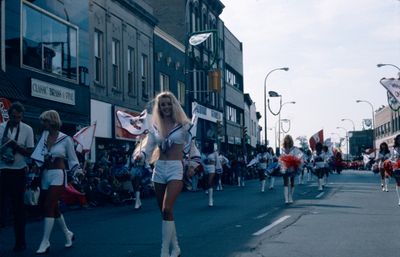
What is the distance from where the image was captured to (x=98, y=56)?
27422 mm

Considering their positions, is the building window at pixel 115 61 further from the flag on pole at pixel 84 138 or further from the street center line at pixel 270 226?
the street center line at pixel 270 226

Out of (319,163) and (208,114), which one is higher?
(208,114)

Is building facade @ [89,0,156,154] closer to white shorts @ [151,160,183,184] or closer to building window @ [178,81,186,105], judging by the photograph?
building window @ [178,81,186,105]

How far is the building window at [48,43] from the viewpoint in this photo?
829 inches

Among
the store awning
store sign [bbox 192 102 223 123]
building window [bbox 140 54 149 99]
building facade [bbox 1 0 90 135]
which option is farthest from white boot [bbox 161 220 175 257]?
store sign [bbox 192 102 223 123]

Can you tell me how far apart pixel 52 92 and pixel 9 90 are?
13.4 feet

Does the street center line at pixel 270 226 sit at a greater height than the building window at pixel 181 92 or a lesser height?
lesser

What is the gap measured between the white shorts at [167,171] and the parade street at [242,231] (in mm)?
1730

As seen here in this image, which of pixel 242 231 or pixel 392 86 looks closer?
pixel 242 231

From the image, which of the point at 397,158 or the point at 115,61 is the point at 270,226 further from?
the point at 115,61

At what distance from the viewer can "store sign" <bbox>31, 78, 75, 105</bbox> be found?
70.3ft

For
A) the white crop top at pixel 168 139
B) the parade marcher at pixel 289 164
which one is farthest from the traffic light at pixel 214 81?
the white crop top at pixel 168 139

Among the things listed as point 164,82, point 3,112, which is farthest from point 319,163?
point 3,112

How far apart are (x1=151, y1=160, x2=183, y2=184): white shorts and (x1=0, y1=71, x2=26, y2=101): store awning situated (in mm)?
11450
